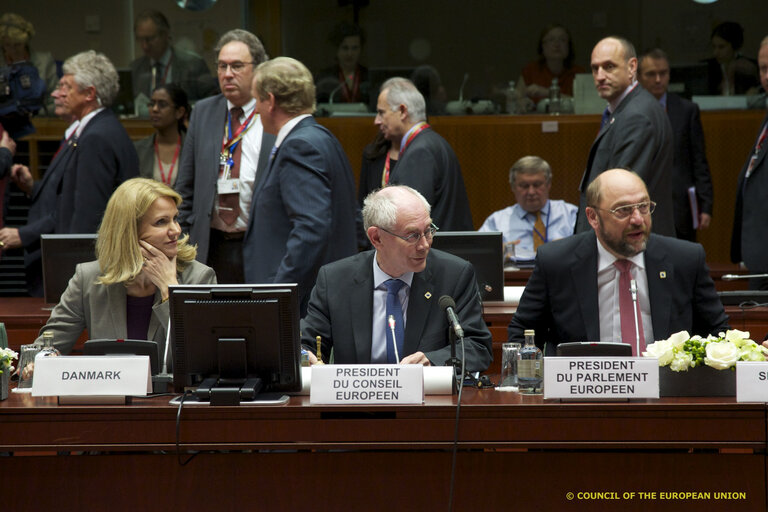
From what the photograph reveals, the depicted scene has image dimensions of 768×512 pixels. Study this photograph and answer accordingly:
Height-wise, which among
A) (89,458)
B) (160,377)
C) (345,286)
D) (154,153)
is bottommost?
(89,458)

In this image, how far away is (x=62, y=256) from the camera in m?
4.37

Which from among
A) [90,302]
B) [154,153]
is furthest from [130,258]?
[154,153]

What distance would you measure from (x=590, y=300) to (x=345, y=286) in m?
0.85

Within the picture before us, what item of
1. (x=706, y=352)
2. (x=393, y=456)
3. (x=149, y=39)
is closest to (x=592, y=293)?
(x=706, y=352)

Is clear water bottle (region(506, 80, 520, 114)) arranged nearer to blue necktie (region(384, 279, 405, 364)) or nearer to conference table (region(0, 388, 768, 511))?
blue necktie (region(384, 279, 405, 364))

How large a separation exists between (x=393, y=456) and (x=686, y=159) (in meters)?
4.65

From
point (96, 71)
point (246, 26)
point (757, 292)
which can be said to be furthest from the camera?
point (246, 26)

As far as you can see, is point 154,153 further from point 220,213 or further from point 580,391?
point 580,391

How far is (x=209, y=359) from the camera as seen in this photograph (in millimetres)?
2881

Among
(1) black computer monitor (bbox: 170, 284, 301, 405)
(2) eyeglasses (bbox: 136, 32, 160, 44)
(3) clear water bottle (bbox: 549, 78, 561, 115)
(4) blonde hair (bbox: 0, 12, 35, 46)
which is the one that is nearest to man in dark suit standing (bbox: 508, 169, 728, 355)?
(1) black computer monitor (bbox: 170, 284, 301, 405)

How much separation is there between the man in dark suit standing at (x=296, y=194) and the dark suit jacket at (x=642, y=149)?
133 centimetres

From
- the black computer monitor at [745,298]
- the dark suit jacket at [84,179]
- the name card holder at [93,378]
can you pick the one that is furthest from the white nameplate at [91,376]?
the black computer monitor at [745,298]

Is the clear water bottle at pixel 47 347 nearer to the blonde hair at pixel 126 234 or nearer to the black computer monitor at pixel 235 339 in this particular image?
the blonde hair at pixel 126 234

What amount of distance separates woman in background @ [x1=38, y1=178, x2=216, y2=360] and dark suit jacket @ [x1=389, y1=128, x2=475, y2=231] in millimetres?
1893
